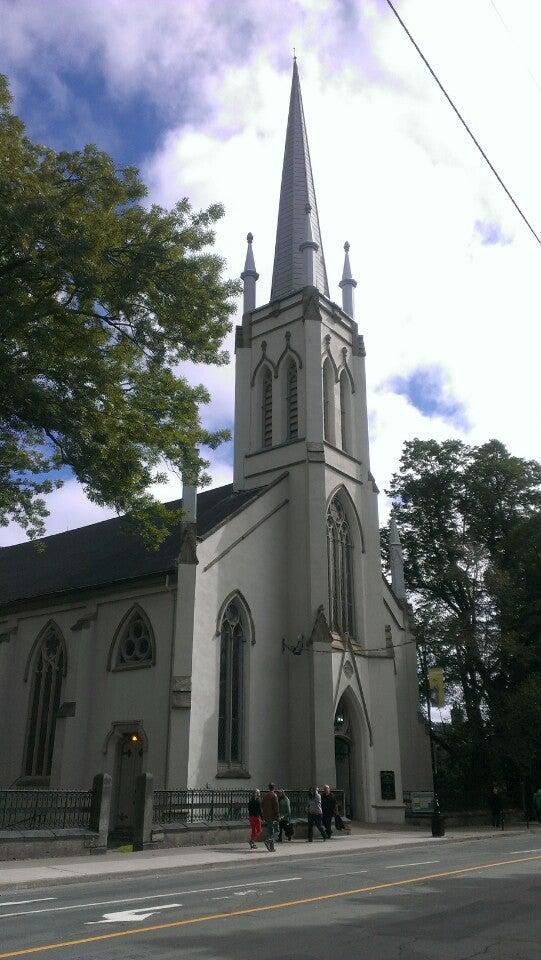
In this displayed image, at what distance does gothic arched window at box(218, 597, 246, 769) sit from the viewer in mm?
23750

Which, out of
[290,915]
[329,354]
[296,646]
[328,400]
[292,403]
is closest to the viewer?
[290,915]

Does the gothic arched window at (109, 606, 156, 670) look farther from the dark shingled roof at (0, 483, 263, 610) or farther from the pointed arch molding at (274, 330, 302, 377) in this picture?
the pointed arch molding at (274, 330, 302, 377)

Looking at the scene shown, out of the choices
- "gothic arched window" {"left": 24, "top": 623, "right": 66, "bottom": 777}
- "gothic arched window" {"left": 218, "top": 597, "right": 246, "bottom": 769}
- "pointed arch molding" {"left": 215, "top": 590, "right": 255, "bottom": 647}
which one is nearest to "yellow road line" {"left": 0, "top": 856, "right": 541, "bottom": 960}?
"gothic arched window" {"left": 218, "top": 597, "right": 246, "bottom": 769}

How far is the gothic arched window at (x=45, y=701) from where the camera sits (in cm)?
2691

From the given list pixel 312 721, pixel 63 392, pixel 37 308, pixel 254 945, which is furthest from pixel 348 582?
pixel 254 945

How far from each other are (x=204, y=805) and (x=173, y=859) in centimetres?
490

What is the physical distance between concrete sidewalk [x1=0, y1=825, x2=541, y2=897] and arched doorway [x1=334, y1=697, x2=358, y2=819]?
12.8 ft

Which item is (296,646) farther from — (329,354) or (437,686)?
(329,354)

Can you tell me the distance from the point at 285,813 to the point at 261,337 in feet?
66.0

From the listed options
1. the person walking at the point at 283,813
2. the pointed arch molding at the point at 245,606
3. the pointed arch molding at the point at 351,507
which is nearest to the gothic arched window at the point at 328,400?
the pointed arch molding at the point at 351,507

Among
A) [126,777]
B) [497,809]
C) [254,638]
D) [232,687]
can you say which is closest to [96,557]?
[254,638]

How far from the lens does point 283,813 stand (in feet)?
64.3

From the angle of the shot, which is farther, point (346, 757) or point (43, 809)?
point (346, 757)

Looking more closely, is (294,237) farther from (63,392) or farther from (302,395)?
(63,392)
